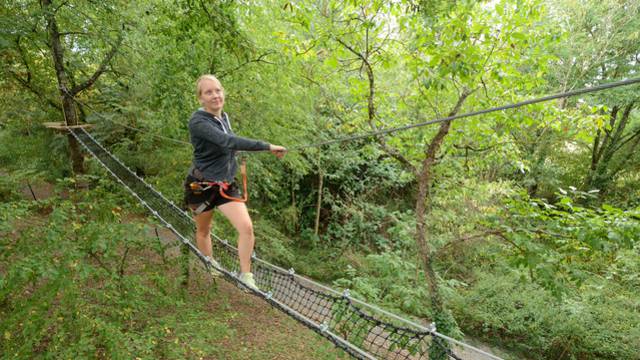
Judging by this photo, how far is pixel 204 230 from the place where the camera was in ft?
8.00

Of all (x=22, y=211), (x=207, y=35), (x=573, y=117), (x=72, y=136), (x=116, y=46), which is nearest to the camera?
(x=22, y=211)

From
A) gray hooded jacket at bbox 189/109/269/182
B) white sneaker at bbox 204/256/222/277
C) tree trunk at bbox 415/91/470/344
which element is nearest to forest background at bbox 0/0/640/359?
tree trunk at bbox 415/91/470/344

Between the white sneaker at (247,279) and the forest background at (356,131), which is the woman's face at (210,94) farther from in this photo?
the white sneaker at (247,279)

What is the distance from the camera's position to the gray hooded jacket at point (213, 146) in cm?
190

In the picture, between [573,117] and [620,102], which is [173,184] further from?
[620,102]

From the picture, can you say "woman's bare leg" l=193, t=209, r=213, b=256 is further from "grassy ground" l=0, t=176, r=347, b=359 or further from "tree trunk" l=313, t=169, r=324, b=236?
"tree trunk" l=313, t=169, r=324, b=236

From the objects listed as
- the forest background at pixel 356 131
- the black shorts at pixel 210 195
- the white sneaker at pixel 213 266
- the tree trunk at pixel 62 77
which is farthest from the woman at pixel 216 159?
the tree trunk at pixel 62 77

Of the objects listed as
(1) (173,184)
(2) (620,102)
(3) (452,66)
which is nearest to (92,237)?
(1) (173,184)

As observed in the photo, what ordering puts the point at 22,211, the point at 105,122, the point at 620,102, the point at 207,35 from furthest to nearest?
the point at 620,102
the point at 105,122
the point at 207,35
the point at 22,211

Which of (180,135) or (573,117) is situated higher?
(573,117)

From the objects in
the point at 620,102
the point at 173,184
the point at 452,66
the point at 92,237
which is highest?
the point at 620,102

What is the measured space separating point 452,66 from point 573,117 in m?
1.19

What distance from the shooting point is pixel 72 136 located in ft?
14.4

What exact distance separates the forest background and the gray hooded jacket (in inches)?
33.6
